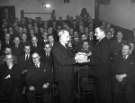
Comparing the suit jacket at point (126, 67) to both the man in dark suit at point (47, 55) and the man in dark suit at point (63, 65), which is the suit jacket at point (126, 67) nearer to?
the man in dark suit at point (63, 65)

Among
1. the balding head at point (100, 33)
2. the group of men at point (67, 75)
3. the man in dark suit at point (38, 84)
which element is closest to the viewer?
the group of men at point (67, 75)

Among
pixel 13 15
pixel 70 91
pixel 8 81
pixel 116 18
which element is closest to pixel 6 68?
pixel 8 81

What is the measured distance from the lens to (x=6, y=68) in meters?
5.22

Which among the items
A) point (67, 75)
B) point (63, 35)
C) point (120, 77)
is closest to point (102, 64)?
point (120, 77)

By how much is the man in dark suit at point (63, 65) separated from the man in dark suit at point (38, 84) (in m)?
0.51

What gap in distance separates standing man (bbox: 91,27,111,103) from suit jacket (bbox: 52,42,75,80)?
1.77ft

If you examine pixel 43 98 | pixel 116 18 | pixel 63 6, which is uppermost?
pixel 63 6

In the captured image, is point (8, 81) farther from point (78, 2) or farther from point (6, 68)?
point (78, 2)

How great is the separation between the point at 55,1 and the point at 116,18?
19.1ft

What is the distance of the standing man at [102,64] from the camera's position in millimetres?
4688

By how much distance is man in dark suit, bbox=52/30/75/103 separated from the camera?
4387 mm

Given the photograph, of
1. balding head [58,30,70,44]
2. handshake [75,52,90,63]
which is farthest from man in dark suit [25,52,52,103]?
balding head [58,30,70,44]

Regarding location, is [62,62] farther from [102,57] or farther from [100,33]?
[100,33]

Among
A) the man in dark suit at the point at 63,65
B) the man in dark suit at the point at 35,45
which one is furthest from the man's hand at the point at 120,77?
the man in dark suit at the point at 35,45
